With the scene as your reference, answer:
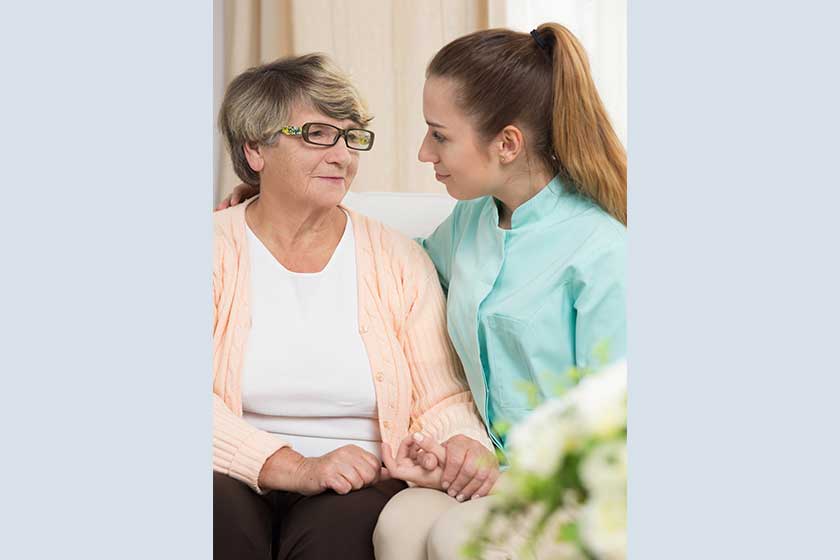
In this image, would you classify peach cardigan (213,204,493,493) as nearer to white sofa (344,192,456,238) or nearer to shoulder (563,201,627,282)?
white sofa (344,192,456,238)

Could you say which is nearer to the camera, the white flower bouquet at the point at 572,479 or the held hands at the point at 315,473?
the white flower bouquet at the point at 572,479

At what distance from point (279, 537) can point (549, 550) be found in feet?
1.41

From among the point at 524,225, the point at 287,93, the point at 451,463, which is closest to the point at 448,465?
the point at 451,463

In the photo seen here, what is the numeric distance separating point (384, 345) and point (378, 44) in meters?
0.47

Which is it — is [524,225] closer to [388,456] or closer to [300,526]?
[388,456]

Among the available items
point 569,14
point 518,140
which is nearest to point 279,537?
point 518,140

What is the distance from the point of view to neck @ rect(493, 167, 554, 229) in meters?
1.78

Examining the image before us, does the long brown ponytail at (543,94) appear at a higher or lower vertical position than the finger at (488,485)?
higher

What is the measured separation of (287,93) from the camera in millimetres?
1794

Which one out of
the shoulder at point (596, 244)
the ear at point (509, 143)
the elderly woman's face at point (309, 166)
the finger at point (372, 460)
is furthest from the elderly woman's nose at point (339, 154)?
the finger at point (372, 460)

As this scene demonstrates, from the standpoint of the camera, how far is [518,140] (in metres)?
1.76

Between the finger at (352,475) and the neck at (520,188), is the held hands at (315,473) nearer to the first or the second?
the finger at (352,475)

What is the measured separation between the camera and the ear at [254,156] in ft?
5.95

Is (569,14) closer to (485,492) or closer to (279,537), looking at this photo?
(485,492)
